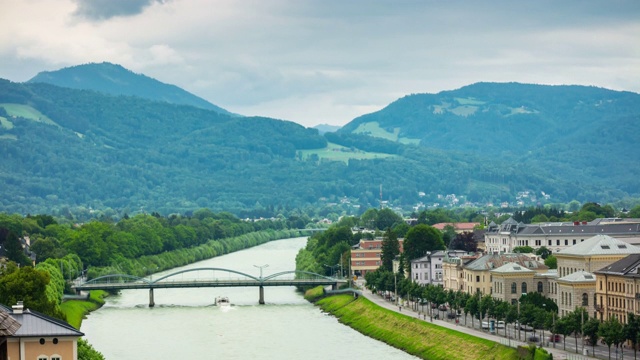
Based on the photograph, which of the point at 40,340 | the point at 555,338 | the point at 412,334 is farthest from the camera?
the point at 412,334

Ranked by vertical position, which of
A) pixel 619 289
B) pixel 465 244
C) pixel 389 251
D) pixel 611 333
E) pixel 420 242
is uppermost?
pixel 420 242

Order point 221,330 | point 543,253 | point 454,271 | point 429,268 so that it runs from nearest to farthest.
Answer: point 221,330 < point 454,271 < point 429,268 < point 543,253

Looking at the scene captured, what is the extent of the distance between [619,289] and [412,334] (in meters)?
13.5

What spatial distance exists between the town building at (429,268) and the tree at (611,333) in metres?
42.6

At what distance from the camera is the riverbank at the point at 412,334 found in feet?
231

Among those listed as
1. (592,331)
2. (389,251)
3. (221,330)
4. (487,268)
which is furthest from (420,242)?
(592,331)

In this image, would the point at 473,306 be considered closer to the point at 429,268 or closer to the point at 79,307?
the point at 429,268

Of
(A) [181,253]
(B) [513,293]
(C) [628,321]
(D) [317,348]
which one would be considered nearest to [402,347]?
(D) [317,348]

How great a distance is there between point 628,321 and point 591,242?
63.8ft

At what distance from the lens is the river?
7912 cm

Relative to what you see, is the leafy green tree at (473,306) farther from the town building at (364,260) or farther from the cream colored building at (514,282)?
the town building at (364,260)

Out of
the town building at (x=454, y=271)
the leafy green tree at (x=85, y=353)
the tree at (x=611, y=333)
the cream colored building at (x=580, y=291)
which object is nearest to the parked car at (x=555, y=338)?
the tree at (x=611, y=333)

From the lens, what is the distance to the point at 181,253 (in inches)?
7067

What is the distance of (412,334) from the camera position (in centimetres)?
8188
